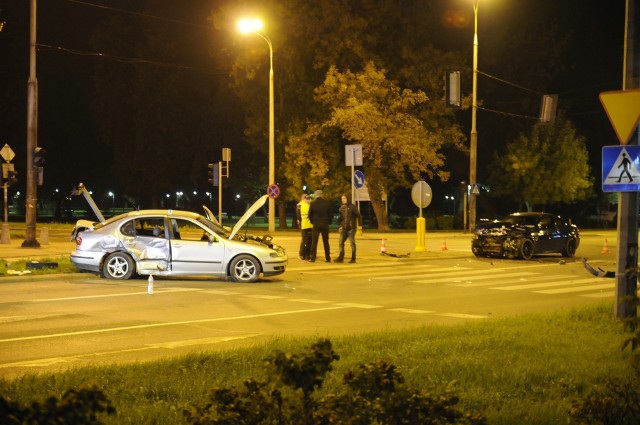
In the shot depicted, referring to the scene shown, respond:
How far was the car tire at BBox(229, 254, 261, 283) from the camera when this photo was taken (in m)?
18.7

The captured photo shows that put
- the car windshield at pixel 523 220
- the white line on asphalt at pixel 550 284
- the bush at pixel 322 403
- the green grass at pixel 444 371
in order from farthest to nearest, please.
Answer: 1. the car windshield at pixel 523 220
2. the white line on asphalt at pixel 550 284
3. the green grass at pixel 444 371
4. the bush at pixel 322 403

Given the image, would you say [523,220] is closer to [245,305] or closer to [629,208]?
[245,305]

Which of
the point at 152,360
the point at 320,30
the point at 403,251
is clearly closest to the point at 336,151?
the point at 320,30

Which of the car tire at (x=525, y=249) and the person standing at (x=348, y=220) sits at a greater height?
the person standing at (x=348, y=220)

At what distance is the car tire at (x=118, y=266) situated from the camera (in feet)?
61.2

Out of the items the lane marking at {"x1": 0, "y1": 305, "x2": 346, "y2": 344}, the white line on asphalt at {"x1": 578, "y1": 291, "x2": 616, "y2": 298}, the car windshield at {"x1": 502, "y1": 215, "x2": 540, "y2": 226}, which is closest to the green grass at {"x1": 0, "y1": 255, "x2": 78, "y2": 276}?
the lane marking at {"x1": 0, "y1": 305, "x2": 346, "y2": 344}

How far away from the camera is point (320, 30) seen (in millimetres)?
49094

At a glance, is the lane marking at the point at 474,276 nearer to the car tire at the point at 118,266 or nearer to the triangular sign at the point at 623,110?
the car tire at the point at 118,266

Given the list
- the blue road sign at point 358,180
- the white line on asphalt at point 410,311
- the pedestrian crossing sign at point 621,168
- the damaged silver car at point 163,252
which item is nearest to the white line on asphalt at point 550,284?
the white line on asphalt at point 410,311

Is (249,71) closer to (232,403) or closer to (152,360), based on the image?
(152,360)

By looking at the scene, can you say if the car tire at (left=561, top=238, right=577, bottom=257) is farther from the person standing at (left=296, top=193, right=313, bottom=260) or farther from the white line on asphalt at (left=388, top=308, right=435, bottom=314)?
the white line on asphalt at (left=388, top=308, right=435, bottom=314)

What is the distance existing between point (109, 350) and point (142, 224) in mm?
8599

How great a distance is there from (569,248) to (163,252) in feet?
49.7

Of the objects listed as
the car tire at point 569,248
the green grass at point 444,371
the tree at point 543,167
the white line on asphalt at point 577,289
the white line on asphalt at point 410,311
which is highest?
the tree at point 543,167
